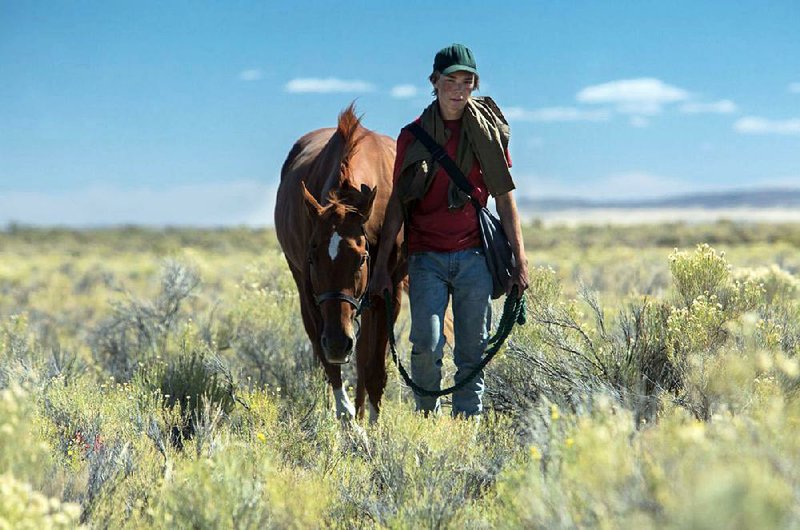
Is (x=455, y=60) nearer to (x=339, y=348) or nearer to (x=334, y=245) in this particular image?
(x=334, y=245)

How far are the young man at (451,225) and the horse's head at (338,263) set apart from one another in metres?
0.24

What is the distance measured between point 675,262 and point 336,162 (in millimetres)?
2941

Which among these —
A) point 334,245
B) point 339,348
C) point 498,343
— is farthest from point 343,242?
point 498,343

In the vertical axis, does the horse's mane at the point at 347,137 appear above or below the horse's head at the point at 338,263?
above

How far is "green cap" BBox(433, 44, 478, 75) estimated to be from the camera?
16.7 feet

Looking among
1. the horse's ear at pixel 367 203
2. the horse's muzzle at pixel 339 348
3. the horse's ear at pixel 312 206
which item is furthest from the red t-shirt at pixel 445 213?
the horse's muzzle at pixel 339 348

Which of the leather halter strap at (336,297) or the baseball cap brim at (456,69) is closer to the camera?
the baseball cap brim at (456,69)

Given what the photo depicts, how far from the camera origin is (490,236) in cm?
543

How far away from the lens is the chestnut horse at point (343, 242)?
5274mm

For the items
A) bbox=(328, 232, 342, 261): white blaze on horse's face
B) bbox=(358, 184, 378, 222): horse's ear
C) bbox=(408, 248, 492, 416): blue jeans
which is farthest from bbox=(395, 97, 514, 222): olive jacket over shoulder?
bbox=(328, 232, 342, 261): white blaze on horse's face

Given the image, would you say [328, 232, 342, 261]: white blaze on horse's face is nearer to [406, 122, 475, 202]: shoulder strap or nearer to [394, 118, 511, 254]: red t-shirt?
[394, 118, 511, 254]: red t-shirt

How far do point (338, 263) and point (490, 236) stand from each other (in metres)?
0.98

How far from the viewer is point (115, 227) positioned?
91.7m

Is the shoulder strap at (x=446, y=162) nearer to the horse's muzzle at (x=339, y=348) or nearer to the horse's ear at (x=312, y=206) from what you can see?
the horse's ear at (x=312, y=206)
